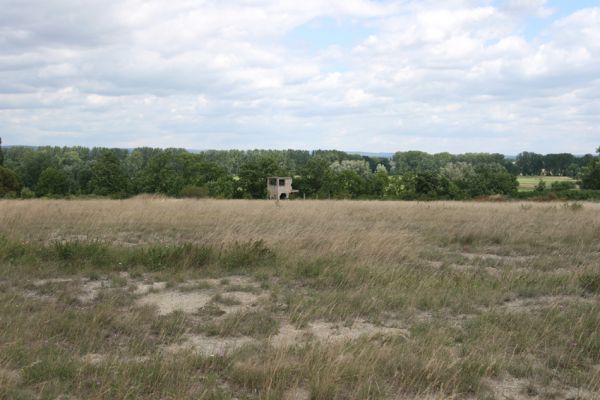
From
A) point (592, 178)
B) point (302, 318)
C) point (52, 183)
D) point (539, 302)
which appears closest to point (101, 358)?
point (302, 318)

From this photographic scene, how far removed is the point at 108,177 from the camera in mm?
62781

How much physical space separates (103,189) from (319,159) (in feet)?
92.9

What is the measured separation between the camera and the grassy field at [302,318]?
13.8 feet

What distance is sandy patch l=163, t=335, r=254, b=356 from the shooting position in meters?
4.89

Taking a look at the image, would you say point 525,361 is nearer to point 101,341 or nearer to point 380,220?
point 101,341

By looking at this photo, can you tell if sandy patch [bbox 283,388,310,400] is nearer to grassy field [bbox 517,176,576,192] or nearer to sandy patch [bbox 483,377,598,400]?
sandy patch [bbox 483,377,598,400]

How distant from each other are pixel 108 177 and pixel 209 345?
204 ft

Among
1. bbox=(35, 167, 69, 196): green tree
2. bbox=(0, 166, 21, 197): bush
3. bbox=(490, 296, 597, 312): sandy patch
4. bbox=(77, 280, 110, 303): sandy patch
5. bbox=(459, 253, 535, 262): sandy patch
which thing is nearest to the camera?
bbox=(490, 296, 597, 312): sandy patch

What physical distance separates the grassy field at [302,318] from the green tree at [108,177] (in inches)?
2098

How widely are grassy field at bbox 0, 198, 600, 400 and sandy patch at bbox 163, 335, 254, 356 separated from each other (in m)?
0.02

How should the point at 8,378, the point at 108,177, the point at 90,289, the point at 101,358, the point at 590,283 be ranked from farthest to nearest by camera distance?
the point at 108,177 < the point at 590,283 < the point at 90,289 < the point at 101,358 < the point at 8,378

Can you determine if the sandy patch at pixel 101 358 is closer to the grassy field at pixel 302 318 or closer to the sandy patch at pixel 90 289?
the grassy field at pixel 302 318

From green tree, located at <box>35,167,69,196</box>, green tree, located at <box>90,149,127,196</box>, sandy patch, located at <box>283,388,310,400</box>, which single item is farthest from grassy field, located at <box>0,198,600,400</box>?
green tree, located at <box>35,167,69,196</box>

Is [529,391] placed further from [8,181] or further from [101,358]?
[8,181]
